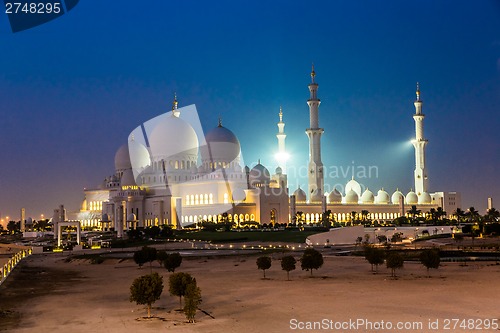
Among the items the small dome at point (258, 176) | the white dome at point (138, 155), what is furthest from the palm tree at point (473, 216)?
the white dome at point (138, 155)

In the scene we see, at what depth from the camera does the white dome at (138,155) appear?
87.9 meters

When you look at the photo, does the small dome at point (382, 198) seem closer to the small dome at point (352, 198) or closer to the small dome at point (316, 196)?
the small dome at point (352, 198)

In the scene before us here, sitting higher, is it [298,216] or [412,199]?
[412,199]

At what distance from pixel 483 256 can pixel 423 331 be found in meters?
23.7

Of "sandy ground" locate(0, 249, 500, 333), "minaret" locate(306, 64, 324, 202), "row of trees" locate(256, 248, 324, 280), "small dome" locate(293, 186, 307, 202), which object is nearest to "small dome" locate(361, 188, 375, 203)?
"minaret" locate(306, 64, 324, 202)

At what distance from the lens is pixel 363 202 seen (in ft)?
315

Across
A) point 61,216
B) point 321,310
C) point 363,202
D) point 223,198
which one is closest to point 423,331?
point 321,310

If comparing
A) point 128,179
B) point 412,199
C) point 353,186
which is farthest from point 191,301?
point 353,186

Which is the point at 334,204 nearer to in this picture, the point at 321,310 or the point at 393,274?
the point at 393,274

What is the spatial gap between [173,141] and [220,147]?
20.0 feet

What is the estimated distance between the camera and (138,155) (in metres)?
88.2

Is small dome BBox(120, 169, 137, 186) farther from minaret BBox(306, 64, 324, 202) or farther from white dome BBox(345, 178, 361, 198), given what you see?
white dome BBox(345, 178, 361, 198)

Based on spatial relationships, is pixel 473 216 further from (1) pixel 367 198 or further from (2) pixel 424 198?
(1) pixel 367 198

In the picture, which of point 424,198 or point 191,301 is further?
point 424,198
